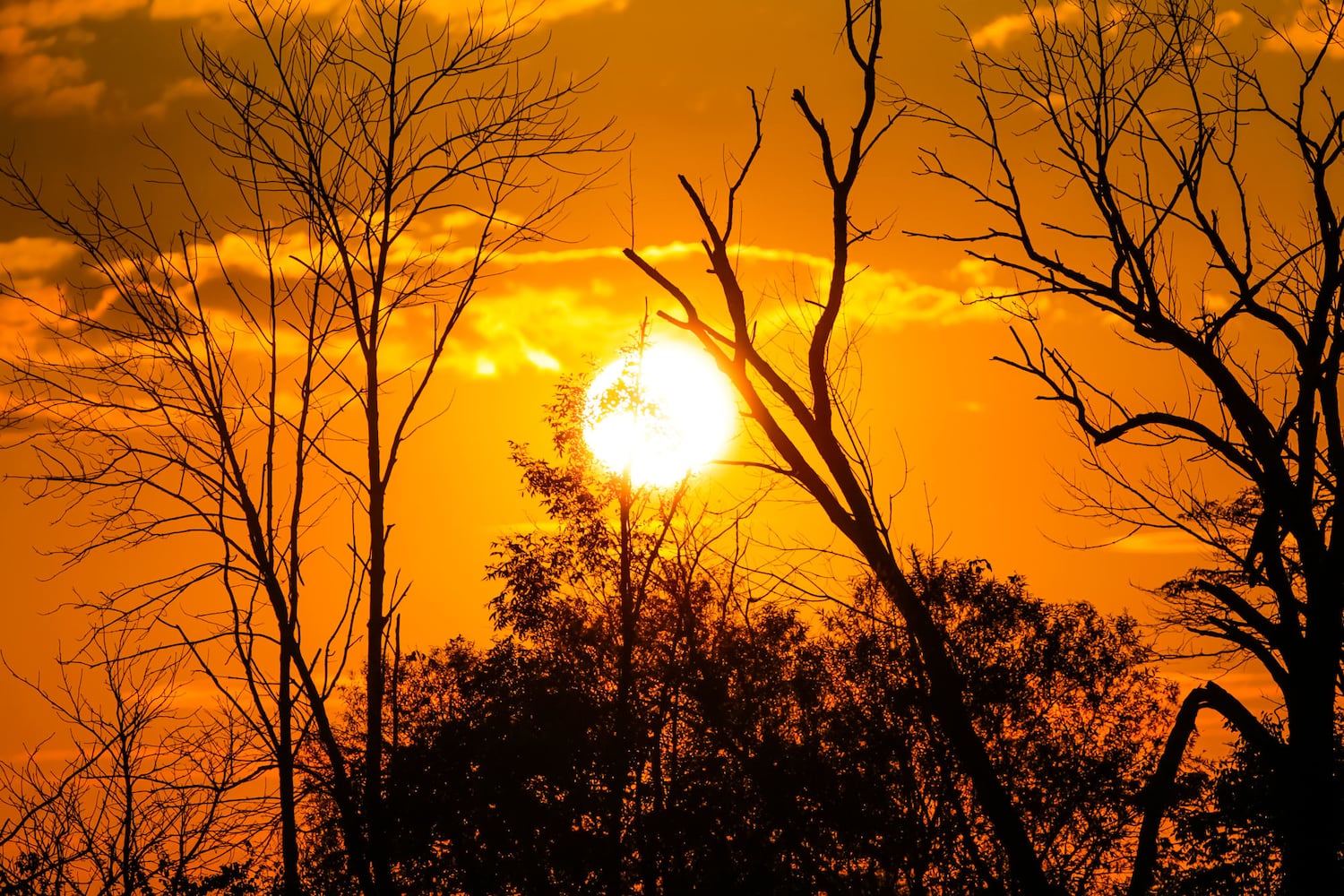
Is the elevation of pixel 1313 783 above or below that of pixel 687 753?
below

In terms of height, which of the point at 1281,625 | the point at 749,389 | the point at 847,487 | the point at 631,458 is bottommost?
the point at 1281,625

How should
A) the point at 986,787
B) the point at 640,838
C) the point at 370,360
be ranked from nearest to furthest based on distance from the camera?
the point at 986,787, the point at 370,360, the point at 640,838

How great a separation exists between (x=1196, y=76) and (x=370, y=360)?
777 cm

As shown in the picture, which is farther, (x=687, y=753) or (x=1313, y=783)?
(x=687, y=753)

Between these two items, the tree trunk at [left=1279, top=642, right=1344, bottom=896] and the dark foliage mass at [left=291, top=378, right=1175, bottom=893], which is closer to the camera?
the tree trunk at [left=1279, top=642, right=1344, bottom=896]

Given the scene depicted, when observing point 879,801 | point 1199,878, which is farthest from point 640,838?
point 1199,878

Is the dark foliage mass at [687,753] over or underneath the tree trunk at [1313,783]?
over

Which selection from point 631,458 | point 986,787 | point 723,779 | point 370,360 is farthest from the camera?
point 631,458

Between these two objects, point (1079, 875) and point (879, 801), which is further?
point (1079, 875)

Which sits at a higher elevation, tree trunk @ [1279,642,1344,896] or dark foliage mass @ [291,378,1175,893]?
dark foliage mass @ [291,378,1175,893]

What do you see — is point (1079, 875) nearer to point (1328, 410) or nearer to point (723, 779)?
point (723, 779)

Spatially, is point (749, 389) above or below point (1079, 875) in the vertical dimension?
below

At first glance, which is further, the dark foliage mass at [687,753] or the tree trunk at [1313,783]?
the dark foliage mass at [687,753]

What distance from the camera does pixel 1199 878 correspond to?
89.0 ft
